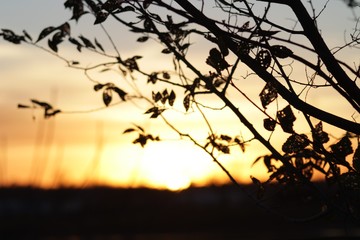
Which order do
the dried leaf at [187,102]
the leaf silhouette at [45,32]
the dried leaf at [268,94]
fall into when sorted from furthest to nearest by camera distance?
the leaf silhouette at [45,32] < the dried leaf at [187,102] < the dried leaf at [268,94]

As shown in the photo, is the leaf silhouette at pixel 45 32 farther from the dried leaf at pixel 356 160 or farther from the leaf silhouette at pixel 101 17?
the dried leaf at pixel 356 160

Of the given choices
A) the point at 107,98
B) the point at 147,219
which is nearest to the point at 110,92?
the point at 107,98

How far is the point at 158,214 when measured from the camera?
37594 mm

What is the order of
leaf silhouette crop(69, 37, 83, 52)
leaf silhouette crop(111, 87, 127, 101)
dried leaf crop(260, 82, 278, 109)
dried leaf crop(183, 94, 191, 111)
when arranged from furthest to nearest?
leaf silhouette crop(111, 87, 127, 101) < leaf silhouette crop(69, 37, 83, 52) < dried leaf crop(183, 94, 191, 111) < dried leaf crop(260, 82, 278, 109)

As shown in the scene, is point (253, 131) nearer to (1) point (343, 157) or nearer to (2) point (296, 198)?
(1) point (343, 157)

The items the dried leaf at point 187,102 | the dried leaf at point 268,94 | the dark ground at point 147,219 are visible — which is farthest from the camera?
the dark ground at point 147,219

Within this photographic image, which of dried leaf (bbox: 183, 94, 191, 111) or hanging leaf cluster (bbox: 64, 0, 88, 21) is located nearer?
dried leaf (bbox: 183, 94, 191, 111)

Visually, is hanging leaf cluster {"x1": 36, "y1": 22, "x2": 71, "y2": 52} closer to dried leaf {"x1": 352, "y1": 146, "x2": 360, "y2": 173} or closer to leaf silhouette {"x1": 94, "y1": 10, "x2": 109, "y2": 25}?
leaf silhouette {"x1": 94, "y1": 10, "x2": 109, "y2": 25}

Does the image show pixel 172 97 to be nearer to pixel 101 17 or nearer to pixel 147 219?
pixel 101 17

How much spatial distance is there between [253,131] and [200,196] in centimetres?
5720

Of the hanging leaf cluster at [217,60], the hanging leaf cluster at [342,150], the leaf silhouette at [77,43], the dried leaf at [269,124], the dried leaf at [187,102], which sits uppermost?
the leaf silhouette at [77,43]

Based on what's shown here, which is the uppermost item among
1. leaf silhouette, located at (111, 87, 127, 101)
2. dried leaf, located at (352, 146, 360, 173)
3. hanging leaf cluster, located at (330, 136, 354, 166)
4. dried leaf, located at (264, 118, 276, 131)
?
leaf silhouette, located at (111, 87, 127, 101)

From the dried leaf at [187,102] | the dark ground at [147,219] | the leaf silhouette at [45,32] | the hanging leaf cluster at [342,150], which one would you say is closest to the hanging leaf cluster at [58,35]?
the leaf silhouette at [45,32]

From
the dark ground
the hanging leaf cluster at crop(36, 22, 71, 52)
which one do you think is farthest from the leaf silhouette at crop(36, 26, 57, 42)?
the dark ground
